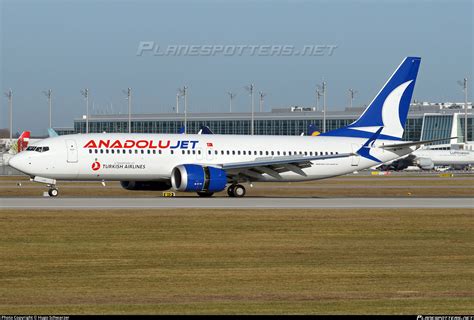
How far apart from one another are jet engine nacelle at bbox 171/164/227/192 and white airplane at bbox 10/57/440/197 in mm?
53

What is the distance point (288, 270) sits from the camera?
76.0ft

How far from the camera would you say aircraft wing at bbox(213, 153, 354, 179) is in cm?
5203

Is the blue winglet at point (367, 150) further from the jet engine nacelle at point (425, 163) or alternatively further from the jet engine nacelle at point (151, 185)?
the jet engine nacelle at point (425, 163)

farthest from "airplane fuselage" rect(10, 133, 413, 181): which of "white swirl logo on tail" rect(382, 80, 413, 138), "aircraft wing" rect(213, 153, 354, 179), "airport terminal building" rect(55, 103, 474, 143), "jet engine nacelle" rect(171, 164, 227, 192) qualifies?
"airport terminal building" rect(55, 103, 474, 143)

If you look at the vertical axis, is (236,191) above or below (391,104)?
below

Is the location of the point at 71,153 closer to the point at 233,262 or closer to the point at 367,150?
the point at 367,150

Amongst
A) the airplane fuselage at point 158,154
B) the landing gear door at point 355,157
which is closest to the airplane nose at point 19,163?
the airplane fuselage at point 158,154

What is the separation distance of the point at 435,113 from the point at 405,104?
12477 cm

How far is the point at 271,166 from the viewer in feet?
174

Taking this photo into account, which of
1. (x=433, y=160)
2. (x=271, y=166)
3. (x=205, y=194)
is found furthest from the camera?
(x=433, y=160)

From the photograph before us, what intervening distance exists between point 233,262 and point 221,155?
29.5m

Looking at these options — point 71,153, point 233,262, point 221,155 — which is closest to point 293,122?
point 221,155

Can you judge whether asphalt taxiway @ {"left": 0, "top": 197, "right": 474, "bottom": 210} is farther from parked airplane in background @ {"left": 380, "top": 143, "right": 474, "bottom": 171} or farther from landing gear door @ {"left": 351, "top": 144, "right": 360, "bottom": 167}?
parked airplane in background @ {"left": 380, "top": 143, "right": 474, "bottom": 171}

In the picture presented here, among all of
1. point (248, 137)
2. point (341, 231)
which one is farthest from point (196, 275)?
point (248, 137)
